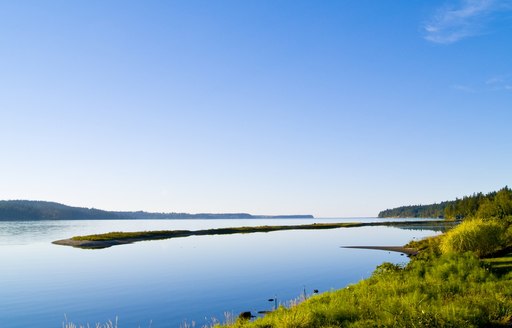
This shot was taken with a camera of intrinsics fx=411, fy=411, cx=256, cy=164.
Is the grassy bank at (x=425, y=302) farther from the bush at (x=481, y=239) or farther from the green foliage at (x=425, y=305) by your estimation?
the bush at (x=481, y=239)

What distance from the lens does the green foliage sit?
14.0 m

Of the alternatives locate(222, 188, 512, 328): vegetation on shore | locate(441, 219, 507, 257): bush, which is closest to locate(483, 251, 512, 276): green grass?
locate(222, 188, 512, 328): vegetation on shore

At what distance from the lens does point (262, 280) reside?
45156 mm

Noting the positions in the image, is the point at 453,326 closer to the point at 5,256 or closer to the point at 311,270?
the point at 311,270

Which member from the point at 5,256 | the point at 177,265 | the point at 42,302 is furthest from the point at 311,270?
the point at 5,256

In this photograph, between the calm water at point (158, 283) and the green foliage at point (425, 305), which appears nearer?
the green foliage at point (425, 305)

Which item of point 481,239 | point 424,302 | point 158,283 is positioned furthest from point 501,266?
point 158,283

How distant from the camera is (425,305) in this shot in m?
15.7

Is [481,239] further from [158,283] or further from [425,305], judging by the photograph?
[158,283]

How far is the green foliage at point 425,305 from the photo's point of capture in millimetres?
13953

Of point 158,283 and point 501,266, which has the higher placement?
point 501,266

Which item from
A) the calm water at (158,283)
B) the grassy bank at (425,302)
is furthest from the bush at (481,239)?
the calm water at (158,283)

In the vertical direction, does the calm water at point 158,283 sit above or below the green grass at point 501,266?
below

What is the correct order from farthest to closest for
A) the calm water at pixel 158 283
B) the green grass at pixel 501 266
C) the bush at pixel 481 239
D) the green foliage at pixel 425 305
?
the bush at pixel 481 239 < the calm water at pixel 158 283 < the green grass at pixel 501 266 < the green foliage at pixel 425 305
